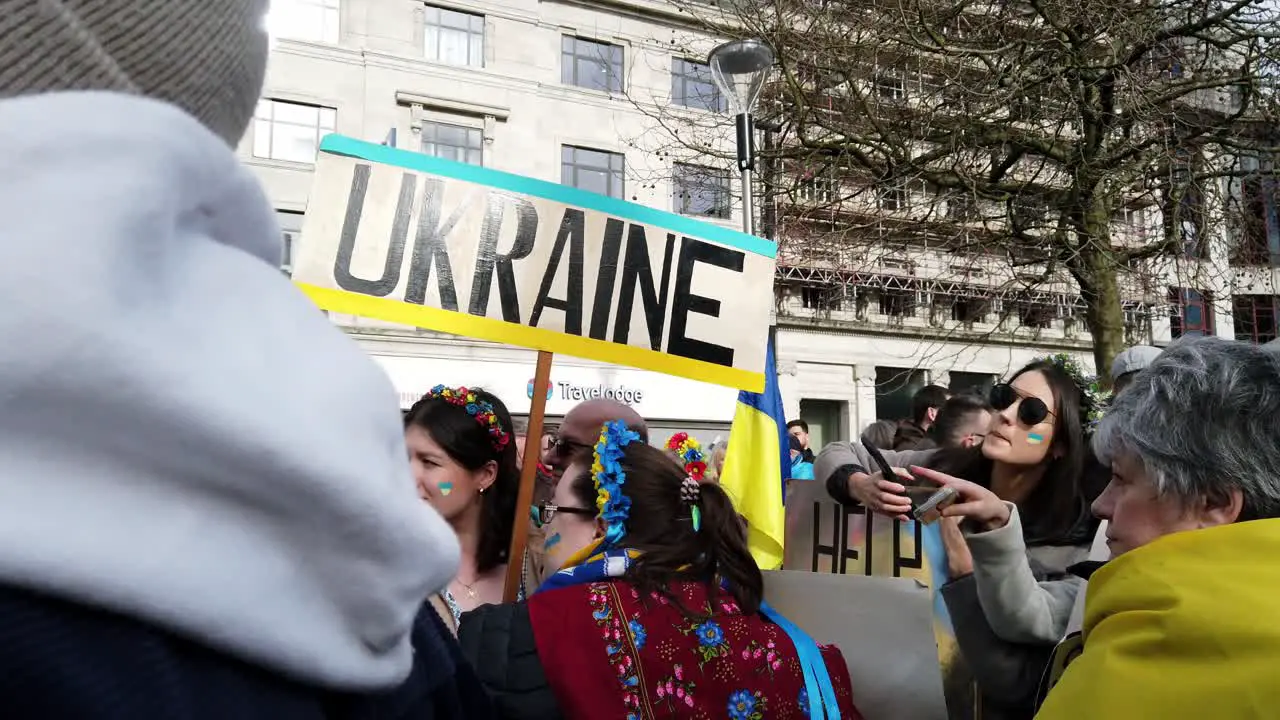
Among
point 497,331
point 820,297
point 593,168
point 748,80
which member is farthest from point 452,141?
point 497,331

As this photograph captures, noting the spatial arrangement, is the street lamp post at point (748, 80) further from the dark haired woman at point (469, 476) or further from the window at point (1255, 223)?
the window at point (1255, 223)

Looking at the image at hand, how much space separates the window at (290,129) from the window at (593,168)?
15.0ft

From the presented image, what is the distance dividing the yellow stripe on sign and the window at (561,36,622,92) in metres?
16.4

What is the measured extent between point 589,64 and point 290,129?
6350 millimetres

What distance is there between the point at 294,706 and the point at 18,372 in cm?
25

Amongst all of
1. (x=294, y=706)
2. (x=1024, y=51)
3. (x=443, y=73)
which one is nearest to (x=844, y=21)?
(x=1024, y=51)

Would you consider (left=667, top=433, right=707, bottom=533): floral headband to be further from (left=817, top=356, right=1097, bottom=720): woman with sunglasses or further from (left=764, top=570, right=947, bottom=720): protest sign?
(left=817, top=356, right=1097, bottom=720): woman with sunglasses

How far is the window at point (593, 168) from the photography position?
18406mm

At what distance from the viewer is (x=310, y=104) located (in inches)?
659

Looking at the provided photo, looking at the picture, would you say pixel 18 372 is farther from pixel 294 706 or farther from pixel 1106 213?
pixel 1106 213

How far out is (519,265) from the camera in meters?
3.32

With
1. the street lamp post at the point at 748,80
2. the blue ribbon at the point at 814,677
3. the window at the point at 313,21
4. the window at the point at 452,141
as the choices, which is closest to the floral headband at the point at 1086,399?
the blue ribbon at the point at 814,677

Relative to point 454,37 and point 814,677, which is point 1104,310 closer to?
point 814,677

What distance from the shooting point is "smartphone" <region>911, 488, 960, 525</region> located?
2451mm
